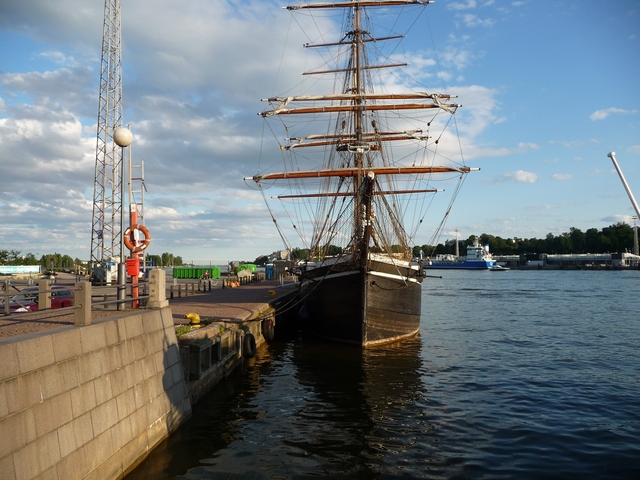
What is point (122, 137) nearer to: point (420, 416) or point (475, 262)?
point (420, 416)

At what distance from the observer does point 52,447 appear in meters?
6.46

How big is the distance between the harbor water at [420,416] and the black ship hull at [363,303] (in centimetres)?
94

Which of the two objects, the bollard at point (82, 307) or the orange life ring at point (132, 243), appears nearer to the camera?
the bollard at point (82, 307)

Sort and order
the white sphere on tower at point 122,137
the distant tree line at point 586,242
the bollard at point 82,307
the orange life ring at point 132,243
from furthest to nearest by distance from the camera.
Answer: the distant tree line at point 586,242, the orange life ring at point 132,243, the white sphere on tower at point 122,137, the bollard at point 82,307

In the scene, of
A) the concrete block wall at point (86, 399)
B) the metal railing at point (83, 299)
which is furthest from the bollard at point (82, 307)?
the concrete block wall at point (86, 399)

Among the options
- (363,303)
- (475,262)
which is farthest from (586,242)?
(363,303)

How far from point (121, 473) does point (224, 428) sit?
311cm

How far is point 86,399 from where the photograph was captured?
291 inches

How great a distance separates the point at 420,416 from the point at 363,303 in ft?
28.9

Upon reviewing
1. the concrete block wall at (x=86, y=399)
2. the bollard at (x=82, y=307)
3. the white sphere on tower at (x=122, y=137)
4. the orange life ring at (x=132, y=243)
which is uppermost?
the white sphere on tower at (x=122, y=137)

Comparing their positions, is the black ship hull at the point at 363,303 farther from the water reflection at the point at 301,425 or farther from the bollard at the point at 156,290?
the bollard at the point at 156,290

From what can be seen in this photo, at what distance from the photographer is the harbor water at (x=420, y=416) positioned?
8.96 meters

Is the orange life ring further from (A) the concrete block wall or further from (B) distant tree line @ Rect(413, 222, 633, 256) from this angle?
(B) distant tree line @ Rect(413, 222, 633, 256)

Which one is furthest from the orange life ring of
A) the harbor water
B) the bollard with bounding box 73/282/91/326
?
the bollard with bounding box 73/282/91/326
